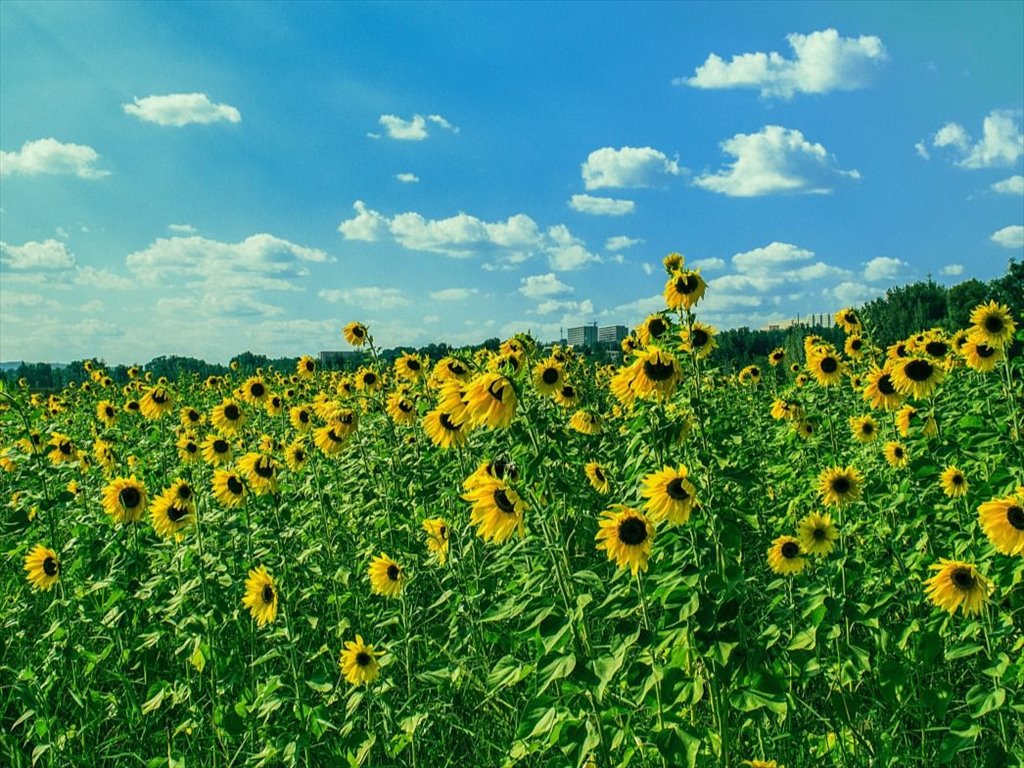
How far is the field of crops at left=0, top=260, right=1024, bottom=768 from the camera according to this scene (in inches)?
125

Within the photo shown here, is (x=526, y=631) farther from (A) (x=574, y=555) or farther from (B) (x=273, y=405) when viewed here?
(B) (x=273, y=405)

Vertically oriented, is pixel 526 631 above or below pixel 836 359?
below

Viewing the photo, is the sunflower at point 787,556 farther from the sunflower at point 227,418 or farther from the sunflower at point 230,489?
the sunflower at point 227,418

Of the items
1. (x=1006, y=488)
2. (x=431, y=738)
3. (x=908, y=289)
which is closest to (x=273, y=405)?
(x=431, y=738)

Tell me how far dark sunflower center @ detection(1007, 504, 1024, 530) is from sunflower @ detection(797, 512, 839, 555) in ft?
2.80

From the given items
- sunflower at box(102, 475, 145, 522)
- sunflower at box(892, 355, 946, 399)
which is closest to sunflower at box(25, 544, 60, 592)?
sunflower at box(102, 475, 145, 522)

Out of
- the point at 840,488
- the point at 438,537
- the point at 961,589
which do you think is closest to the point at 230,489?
the point at 438,537

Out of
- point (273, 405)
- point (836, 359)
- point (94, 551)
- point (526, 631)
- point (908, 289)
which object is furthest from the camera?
point (908, 289)

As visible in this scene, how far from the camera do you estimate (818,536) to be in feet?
14.3

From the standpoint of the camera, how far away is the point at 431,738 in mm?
4301

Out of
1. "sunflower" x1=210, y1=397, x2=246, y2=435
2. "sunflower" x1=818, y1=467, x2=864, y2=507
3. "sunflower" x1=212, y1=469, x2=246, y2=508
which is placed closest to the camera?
"sunflower" x1=818, y1=467, x2=864, y2=507

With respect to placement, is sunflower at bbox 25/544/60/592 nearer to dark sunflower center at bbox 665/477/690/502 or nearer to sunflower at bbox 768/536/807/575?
dark sunflower center at bbox 665/477/690/502

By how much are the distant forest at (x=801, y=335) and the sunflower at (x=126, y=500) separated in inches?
83.8

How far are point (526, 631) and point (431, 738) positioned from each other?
1736 mm
